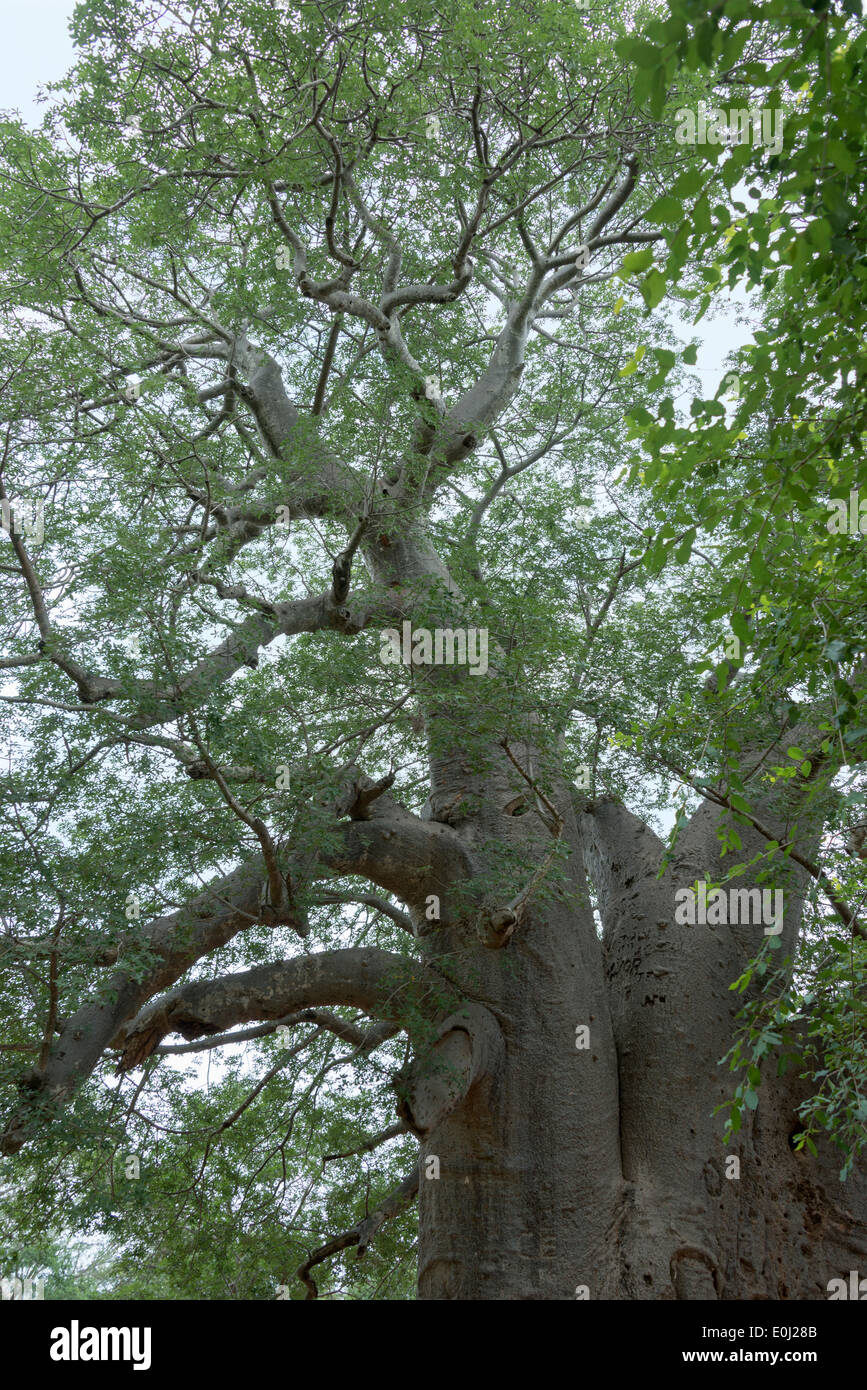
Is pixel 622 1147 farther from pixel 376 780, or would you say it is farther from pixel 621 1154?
pixel 376 780

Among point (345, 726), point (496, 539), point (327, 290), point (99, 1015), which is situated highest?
point (327, 290)

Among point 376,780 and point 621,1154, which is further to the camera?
point 376,780

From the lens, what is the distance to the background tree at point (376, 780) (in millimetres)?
4094

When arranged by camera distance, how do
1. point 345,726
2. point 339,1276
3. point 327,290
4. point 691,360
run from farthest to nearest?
point 339,1276, point 327,290, point 345,726, point 691,360

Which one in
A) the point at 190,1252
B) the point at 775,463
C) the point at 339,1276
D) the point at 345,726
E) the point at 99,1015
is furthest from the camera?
the point at 339,1276

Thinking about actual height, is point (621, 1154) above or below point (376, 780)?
below

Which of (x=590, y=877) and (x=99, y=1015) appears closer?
(x=99, y=1015)

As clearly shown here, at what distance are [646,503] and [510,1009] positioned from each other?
125 inches

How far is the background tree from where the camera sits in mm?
4094

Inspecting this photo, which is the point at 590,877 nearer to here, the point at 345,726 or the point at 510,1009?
the point at 510,1009

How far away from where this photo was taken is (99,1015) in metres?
4.20

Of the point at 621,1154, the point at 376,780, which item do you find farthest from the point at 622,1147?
the point at 376,780

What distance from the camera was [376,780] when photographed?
17.9 feet
